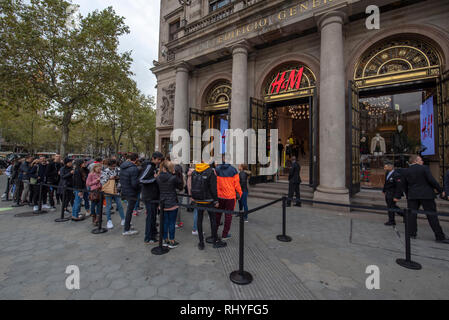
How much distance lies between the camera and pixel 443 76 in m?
6.53

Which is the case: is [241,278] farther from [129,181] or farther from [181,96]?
[181,96]

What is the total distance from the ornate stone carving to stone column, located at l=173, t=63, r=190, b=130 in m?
1.69

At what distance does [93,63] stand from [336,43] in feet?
47.2

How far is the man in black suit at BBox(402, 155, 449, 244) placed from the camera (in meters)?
4.38

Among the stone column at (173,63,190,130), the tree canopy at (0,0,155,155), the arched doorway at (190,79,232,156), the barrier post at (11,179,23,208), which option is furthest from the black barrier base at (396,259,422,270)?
the tree canopy at (0,0,155,155)

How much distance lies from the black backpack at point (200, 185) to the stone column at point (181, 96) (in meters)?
8.95

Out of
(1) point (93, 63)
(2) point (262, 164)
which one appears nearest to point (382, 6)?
(2) point (262, 164)

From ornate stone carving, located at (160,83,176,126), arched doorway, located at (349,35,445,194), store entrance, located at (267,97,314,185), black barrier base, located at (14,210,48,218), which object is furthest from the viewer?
ornate stone carving, located at (160,83,176,126)

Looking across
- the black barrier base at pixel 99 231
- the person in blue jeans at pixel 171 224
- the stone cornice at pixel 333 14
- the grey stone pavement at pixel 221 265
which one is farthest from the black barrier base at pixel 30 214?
the stone cornice at pixel 333 14

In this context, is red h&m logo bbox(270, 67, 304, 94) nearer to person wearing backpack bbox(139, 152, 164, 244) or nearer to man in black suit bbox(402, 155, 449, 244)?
man in black suit bbox(402, 155, 449, 244)

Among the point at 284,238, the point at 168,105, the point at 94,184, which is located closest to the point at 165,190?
A: the point at 94,184

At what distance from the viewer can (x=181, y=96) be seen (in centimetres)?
1248
